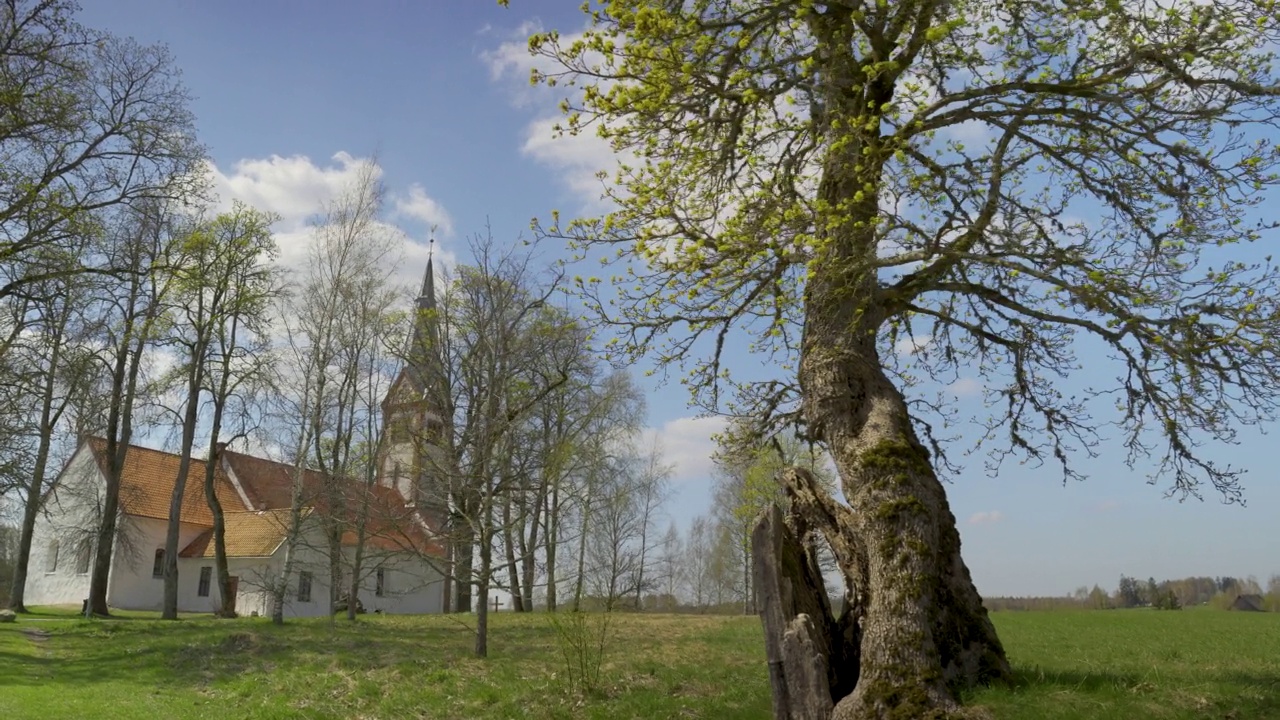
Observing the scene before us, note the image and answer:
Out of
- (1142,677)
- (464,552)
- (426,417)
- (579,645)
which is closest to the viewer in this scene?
(1142,677)

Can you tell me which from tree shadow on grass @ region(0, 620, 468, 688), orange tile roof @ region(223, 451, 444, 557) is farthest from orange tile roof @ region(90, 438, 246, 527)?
tree shadow on grass @ region(0, 620, 468, 688)

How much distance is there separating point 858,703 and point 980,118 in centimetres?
670

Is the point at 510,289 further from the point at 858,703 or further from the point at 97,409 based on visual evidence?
the point at 97,409

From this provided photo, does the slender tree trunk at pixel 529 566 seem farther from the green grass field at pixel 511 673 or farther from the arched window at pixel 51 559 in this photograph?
the arched window at pixel 51 559

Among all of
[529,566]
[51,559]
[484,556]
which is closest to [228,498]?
[51,559]

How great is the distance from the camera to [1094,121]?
9445 millimetres

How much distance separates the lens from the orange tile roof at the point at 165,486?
39594 mm

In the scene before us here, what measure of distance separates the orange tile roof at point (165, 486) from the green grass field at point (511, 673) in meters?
17.8

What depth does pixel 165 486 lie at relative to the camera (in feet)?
136

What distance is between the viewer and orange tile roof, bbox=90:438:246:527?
39.6 m

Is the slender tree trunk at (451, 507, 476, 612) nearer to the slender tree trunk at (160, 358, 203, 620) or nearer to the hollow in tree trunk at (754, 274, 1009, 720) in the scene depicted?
the hollow in tree trunk at (754, 274, 1009, 720)

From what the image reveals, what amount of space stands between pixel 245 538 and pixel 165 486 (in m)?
5.92

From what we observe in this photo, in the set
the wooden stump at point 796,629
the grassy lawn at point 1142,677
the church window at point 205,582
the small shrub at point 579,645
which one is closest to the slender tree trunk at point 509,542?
the small shrub at point 579,645

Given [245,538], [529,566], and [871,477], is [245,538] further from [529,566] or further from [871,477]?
[871,477]
